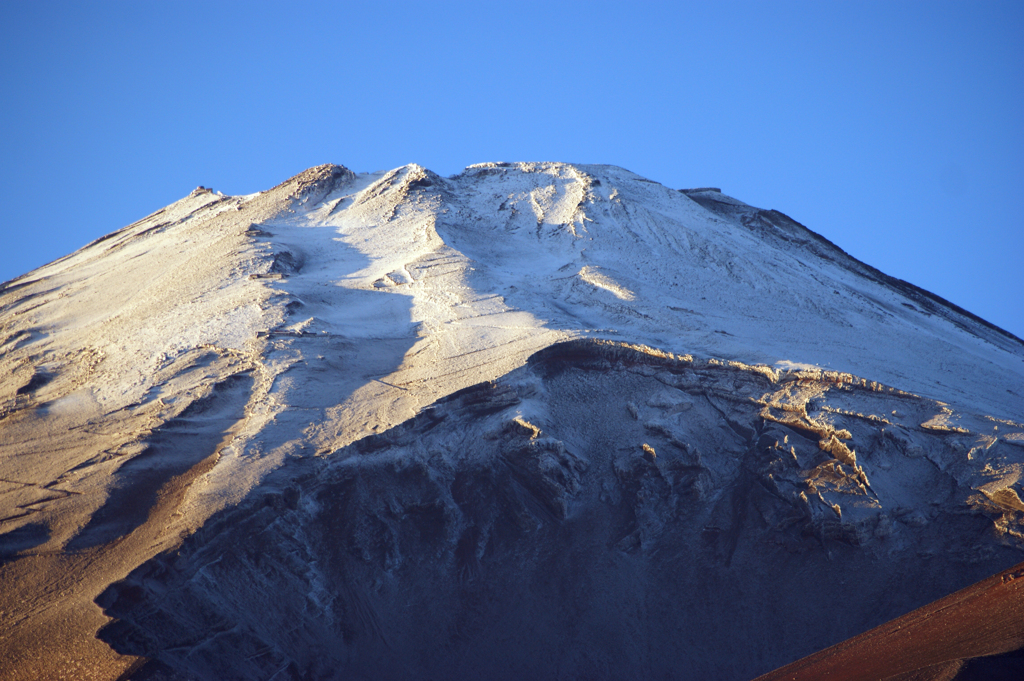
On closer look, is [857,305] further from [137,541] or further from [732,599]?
[137,541]

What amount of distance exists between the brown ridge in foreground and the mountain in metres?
0.90

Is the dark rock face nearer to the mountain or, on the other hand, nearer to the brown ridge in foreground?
the mountain

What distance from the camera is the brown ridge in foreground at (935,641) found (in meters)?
5.45

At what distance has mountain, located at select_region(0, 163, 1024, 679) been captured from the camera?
21.6 ft

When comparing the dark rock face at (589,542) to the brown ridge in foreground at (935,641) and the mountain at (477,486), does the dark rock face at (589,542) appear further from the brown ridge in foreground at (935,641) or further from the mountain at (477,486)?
the brown ridge in foreground at (935,641)

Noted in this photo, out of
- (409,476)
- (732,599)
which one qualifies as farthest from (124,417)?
(732,599)

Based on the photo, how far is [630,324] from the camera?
983cm

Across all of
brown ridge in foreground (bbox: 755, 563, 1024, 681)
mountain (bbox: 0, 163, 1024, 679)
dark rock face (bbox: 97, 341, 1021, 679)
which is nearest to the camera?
brown ridge in foreground (bbox: 755, 563, 1024, 681)

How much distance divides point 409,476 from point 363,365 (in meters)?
1.92

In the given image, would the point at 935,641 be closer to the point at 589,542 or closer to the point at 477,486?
the point at 589,542

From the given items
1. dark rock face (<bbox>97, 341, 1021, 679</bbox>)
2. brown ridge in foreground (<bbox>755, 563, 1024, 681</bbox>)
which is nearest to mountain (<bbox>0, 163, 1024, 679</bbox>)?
dark rock face (<bbox>97, 341, 1021, 679</bbox>)

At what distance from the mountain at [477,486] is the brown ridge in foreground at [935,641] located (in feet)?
2.95

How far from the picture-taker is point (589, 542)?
25.5ft

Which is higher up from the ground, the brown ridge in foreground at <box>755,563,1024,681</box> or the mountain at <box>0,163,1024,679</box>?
the mountain at <box>0,163,1024,679</box>
